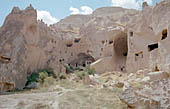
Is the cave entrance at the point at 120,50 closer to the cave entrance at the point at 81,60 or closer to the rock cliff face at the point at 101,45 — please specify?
the rock cliff face at the point at 101,45

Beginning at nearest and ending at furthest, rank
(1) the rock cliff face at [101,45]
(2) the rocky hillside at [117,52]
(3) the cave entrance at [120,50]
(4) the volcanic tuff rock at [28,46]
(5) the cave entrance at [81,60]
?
(2) the rocky hillside at [117,52] < (1) the rock cliff face at [101,45] < (4) the volcanic tuff rock at [28,46] < (3) the cave entrance at [120,50] < (5) the cave entrance at [81,60]

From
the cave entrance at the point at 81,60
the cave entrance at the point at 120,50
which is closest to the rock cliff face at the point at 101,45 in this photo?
the cave entrance at the point at 120,50

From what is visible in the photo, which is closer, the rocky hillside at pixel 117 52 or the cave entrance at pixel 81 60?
the rocky hillside at pixel 117 52

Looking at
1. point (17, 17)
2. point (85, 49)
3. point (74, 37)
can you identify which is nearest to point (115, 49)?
point (85, 49)

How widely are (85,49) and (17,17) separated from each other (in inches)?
529

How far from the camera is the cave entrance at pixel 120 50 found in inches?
809

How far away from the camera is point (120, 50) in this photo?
73.9 feet

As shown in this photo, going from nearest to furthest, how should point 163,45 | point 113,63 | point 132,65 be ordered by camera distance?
1. point 163,45
2. point 132,65
3. point 113,63

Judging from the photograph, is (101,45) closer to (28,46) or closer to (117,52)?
(117,52)

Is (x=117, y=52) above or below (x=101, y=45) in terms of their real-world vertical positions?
below

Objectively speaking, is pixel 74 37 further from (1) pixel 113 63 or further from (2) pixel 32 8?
(2) pixel 32 8

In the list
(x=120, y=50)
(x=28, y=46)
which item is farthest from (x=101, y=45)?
(x=28, y=46)

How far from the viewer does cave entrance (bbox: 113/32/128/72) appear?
2055 cm

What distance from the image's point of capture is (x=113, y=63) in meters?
20.3
